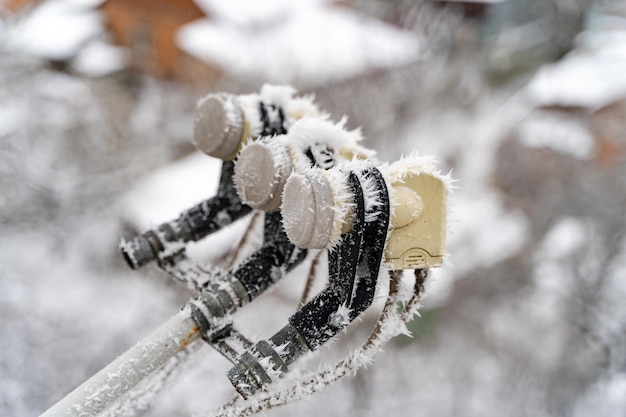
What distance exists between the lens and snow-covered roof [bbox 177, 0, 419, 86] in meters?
8.03

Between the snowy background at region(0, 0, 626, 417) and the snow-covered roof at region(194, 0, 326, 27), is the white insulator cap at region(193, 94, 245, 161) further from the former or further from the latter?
the snow-covered roof at region(194, 0, 326, 27)

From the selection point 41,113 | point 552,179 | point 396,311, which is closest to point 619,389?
point 396,311

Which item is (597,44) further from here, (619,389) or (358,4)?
(619,389)

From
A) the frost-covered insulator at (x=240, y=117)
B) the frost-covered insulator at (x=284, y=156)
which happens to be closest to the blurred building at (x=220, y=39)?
the frost-covered insulator at (x=240, y=117)

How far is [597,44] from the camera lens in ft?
36.6

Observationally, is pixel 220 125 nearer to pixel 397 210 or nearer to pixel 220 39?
pixel 397 210

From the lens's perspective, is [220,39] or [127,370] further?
[220,39]

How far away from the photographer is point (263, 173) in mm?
781

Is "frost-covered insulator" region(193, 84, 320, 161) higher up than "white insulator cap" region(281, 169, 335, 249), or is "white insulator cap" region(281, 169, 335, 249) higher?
"frost-covered insulator" region(193, 84, 320, 161)

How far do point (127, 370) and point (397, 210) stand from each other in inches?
18.3

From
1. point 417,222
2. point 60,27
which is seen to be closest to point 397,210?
point 417,222

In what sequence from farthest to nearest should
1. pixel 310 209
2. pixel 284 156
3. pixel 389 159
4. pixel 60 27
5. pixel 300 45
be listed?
pixel 300 45 < pixel 60 27 < pixel 389 159 < pixel 284 156 < pixel 310 209

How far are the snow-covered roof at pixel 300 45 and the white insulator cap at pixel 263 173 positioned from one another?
23.1 ft

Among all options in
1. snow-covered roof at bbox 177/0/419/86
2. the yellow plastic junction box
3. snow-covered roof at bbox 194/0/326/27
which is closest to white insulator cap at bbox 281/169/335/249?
the yellow plastic junction box
